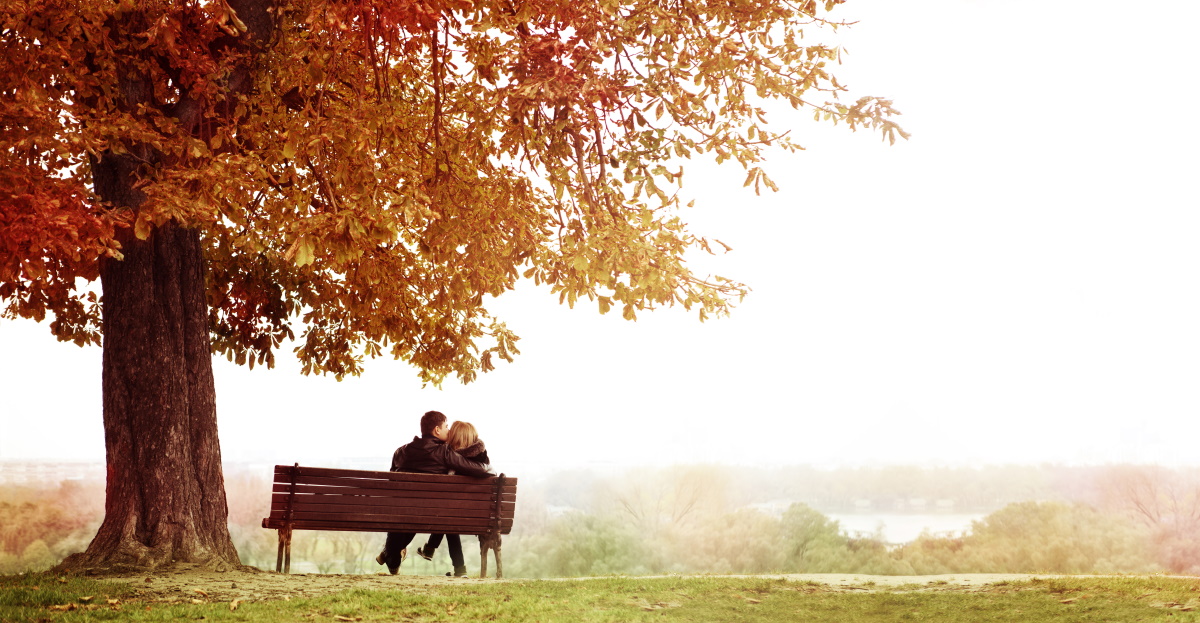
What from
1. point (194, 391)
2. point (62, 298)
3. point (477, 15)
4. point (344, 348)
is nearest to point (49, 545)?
point (62, 298)

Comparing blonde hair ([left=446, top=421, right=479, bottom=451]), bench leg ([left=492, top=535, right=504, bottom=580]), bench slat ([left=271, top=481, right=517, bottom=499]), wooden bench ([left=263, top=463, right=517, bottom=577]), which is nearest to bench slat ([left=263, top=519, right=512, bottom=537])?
wooden bench ([left=263, top=463, right=517, bottom=577])

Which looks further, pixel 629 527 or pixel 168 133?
pixel 629 527

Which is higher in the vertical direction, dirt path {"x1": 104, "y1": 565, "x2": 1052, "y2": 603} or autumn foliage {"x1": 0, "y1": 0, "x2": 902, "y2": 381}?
autumn foliage {"x1": 0, "y1": 0, "x2": 902, "y2": 381}

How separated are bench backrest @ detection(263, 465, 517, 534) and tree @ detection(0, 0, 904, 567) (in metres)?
0.80

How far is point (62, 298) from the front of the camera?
40.6ft

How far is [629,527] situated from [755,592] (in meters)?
9.39

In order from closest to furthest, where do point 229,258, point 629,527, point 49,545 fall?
1. point 229,258
2. point 49,545
3. point 629,527

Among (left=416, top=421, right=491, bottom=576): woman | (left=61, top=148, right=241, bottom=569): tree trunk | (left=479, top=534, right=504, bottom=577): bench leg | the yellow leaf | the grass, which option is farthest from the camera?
(left=416, top=421, right=491, bottom=576): woman

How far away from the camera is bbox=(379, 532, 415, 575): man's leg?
9.85 metres

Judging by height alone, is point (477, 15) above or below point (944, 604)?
above

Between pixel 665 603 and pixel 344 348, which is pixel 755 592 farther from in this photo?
pixel 344 348

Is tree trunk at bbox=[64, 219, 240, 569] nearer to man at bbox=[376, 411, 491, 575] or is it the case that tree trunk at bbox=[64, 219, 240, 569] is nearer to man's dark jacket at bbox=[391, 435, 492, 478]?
man at bbox=[376, 411, 491, 575]

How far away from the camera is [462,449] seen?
32.6ft

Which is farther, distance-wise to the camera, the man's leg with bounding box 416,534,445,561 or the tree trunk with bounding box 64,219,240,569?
the man's leg with bounding box 416,534,445,561
